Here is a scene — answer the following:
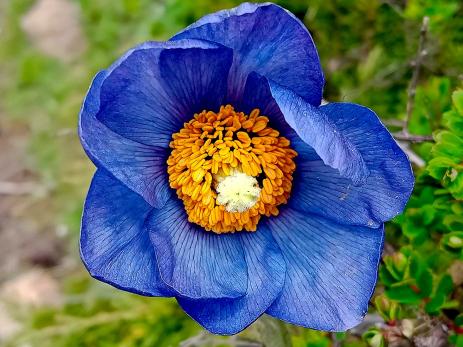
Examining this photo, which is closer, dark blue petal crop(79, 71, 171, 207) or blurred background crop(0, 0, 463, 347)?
dark blue petal crop(79, 71, 171, 207)

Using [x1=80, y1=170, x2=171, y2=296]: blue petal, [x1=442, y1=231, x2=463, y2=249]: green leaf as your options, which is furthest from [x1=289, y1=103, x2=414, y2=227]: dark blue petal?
[x1=80, y1=170, x2=171, y2=296]: blue petal

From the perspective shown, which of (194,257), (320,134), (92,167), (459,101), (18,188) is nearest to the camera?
(320,134)

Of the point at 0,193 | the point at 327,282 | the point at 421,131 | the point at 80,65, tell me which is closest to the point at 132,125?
the point at 327,282

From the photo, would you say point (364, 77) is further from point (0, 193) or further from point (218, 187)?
point (0, 193)

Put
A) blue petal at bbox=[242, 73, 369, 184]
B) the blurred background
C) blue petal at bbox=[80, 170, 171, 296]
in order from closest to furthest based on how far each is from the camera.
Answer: blue petal at bbox=[242, 73, 369, 184]
blue petal at bbox=[80, 170, 171, 296]
the blurred background

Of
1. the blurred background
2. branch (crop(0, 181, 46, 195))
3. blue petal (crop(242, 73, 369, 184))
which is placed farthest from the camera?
branch (crop(0, 181, 46, 195))

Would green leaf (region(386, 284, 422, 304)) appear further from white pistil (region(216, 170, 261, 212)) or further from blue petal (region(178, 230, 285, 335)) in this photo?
white pistil (region(216, 170, 261, 212))

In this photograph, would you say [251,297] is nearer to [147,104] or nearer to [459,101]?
[147,104]

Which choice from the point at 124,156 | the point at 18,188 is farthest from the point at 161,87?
the point at 18,188
